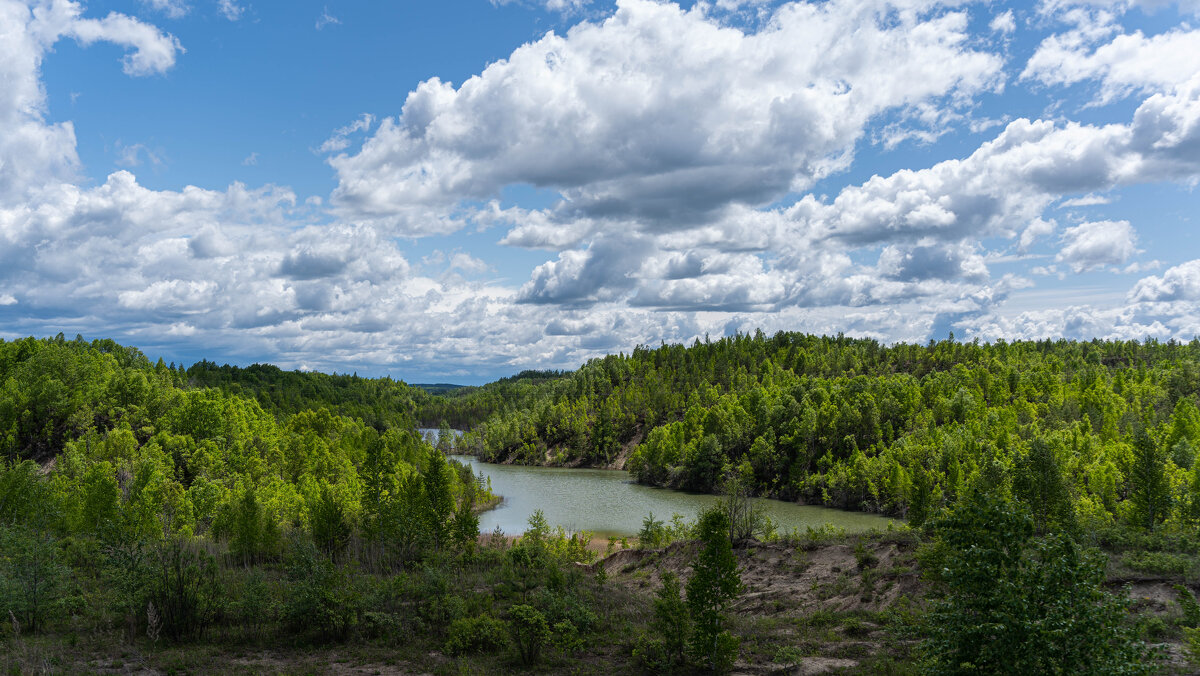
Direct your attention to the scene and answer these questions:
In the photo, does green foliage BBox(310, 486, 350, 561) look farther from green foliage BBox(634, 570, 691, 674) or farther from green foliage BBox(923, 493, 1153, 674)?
green foliage BBox(923, 493, 1153, 674)

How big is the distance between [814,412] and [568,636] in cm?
9492

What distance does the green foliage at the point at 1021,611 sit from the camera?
12219 millimetres

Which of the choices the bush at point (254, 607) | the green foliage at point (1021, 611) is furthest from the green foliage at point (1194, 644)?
the bush at point (254, 607)

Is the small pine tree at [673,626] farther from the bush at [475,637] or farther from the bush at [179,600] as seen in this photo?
the bush at [179,600]

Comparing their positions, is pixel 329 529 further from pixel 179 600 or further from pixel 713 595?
pixel 713 595

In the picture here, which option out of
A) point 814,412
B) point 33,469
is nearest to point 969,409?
point 814,412

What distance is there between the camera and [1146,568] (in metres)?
28.7

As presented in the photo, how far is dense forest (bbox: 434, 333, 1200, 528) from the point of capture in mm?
58688

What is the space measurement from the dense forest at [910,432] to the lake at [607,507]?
5.54m

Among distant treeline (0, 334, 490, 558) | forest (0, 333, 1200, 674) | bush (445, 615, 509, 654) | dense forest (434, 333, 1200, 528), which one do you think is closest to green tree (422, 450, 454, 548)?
forest (0, 333, 1200, 674)

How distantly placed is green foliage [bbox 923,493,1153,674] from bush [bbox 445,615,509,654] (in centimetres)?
1866

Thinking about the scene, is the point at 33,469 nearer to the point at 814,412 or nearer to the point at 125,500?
the point at 125,500

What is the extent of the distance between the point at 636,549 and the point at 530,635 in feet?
91.8

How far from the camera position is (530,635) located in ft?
86.1
